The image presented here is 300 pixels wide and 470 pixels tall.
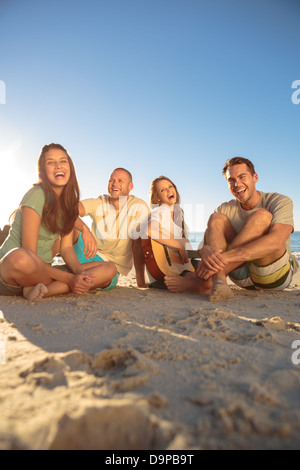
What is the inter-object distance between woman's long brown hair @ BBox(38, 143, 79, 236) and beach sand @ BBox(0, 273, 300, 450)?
1007mm

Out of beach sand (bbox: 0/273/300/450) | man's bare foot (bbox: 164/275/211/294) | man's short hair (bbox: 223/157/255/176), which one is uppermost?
man's short hair (bbox: 223/157/255/176)

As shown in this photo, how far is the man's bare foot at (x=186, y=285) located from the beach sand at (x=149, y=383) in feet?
3.62

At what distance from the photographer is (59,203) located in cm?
260

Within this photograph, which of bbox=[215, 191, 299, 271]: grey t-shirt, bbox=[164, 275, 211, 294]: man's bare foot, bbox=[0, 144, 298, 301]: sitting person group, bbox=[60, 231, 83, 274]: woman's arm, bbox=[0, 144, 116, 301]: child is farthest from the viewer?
bbox=[164, 275, 211, 294]: man's bare foot

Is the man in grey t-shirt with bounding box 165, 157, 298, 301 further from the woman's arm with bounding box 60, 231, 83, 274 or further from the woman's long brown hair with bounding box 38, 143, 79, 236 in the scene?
the woman's long brown hair with bounding box 38, 143, 79, 236

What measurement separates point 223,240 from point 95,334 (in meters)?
1.77

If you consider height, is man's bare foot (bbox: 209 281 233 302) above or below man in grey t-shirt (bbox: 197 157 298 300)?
below

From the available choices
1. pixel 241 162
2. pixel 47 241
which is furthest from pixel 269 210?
pixel 47 241

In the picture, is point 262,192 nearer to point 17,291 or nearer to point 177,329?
point 177,329

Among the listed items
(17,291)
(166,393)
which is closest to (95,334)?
(166,393)

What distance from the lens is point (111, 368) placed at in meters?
1.03

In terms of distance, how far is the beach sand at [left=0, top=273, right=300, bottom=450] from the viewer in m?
0.68

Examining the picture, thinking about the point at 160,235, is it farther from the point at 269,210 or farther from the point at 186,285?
the point at 269,210

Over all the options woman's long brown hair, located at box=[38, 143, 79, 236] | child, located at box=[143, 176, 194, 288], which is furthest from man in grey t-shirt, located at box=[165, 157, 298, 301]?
woman's long brown hair, located at box=[38, 143, 79, 236]
